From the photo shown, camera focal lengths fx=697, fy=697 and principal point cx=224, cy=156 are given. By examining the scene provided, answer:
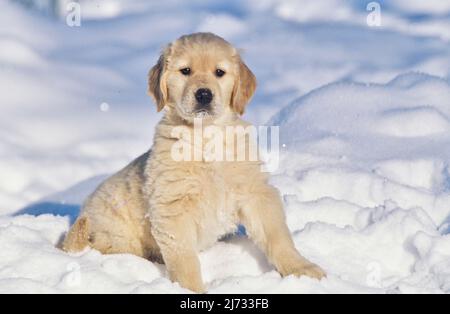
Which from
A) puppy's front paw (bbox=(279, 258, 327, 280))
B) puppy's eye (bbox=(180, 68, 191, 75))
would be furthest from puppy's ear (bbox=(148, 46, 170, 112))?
puppy's front paw (bbox=(279, 258, 327, 280))

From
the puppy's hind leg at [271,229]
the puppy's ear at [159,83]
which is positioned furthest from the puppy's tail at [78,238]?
the puppy's hind leg at [271,229]

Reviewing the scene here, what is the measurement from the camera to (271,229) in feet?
12.0

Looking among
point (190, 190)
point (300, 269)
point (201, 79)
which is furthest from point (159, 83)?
point (300, 269)

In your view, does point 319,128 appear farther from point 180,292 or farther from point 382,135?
point 180,292

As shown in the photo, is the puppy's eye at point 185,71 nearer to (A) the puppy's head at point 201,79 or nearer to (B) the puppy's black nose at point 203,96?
(A) the puppy's head at point 201,79

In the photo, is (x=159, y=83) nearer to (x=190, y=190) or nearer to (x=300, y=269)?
(x=190, y=190)

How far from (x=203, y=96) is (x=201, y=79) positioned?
0.36 ft

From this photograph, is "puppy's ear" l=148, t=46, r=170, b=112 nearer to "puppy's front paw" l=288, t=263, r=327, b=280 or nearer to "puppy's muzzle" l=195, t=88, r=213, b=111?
"puppy's muzzle" l=195, t=88, r=213, b=111

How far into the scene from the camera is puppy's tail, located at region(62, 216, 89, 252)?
3.90m

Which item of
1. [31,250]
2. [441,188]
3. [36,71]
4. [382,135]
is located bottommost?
[31,250]

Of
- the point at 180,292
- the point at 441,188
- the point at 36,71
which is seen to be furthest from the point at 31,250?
the point at 36,71

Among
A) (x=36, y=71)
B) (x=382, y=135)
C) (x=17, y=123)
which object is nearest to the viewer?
(x=382, y=135)
